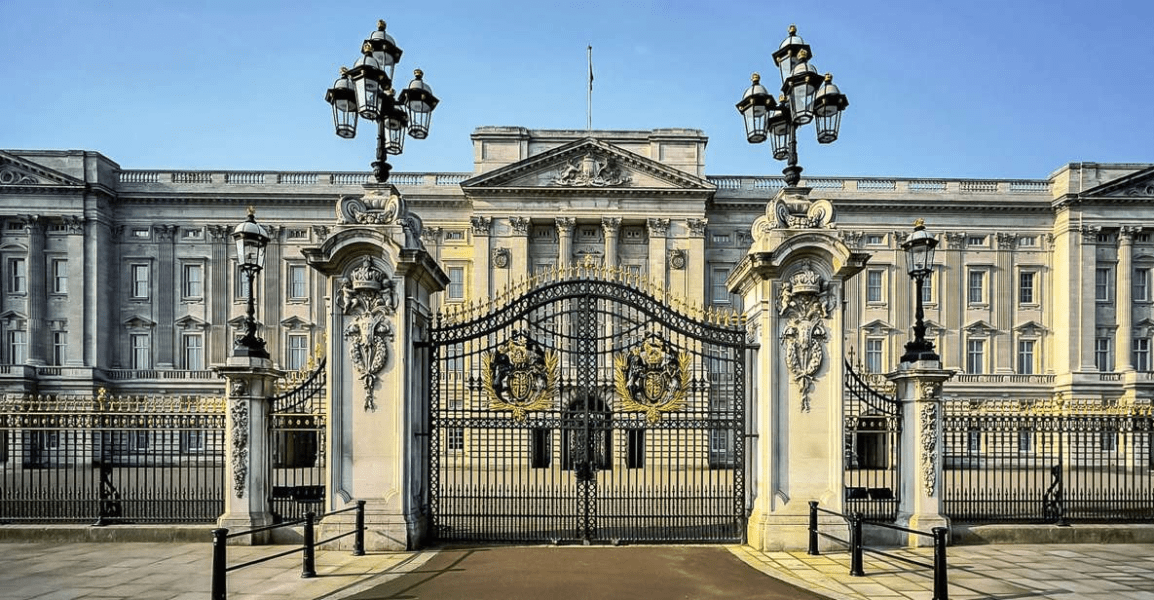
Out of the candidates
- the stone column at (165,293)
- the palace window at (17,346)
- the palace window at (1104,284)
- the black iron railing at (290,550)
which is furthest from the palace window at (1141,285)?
the palace window at (17,346)

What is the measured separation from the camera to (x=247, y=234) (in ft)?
48.1

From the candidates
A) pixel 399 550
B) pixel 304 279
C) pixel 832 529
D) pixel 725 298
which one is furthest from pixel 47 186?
pixel 832 529

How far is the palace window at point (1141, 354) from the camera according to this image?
51.5 meters

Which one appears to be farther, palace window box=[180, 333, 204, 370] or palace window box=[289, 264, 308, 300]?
palace window box=[180, 333, 204, 370]

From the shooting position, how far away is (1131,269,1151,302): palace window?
51.9 metres

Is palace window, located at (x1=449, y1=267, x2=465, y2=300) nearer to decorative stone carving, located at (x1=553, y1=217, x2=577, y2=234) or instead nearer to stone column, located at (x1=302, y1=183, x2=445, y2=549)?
decorative stone carving, located at (x1=553, y1=217, x2=577, y2=234)

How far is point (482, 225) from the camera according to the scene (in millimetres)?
49406

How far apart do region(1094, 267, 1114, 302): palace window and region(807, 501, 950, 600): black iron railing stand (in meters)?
47.6

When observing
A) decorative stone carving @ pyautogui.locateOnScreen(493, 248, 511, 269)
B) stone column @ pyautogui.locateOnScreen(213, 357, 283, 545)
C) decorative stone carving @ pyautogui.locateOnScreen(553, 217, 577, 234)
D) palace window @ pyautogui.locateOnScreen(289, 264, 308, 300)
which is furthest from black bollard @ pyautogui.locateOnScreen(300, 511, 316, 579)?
palace window @ pyautogui.locateOnScreen(289, 264, 308, 300)

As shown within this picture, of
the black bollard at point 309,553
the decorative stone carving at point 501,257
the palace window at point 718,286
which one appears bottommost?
the black bollard at point 309,553

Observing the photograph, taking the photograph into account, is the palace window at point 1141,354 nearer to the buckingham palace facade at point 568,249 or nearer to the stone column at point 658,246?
the buckingham palace facade at point 568,249

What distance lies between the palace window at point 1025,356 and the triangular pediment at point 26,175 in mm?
57608

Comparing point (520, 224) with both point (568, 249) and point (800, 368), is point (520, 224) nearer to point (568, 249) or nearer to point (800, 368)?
point (568, 249)

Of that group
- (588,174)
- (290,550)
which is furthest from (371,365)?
(588,174)
